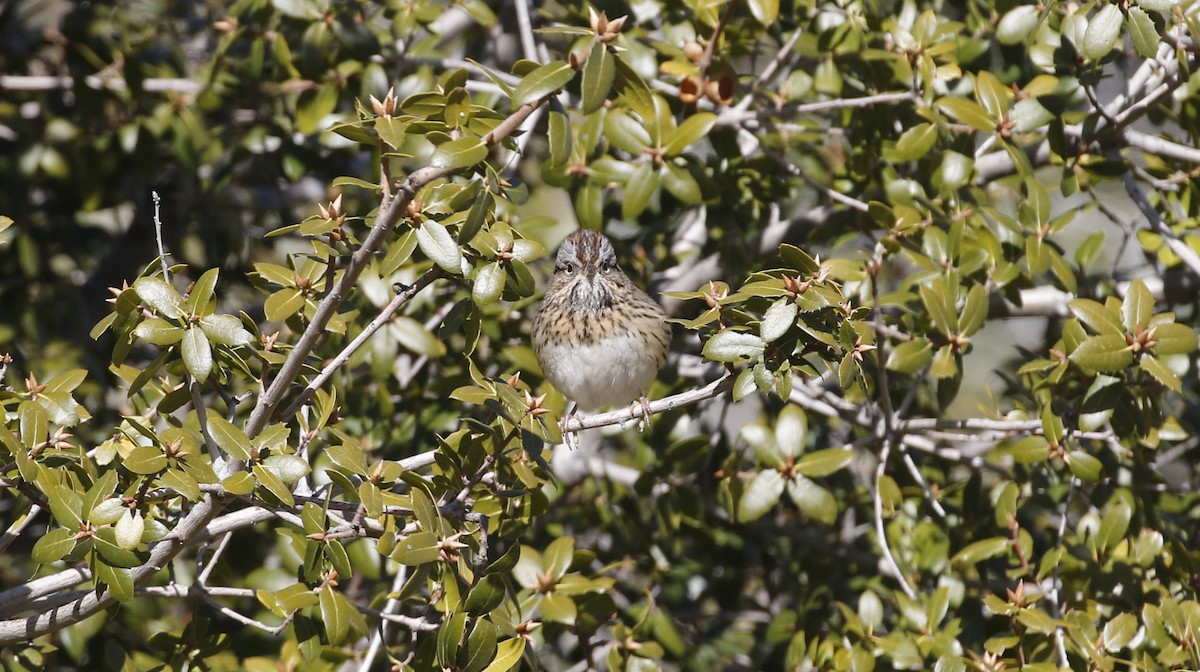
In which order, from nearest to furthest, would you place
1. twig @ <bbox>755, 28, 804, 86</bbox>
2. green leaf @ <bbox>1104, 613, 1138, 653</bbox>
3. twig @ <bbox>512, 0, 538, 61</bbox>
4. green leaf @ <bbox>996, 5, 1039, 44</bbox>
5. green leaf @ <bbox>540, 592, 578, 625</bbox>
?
1. green leaf @ <bbox>1104, 613, 1138, 653</bbox>
2. green leaf @ <bbox>540, 592, 578, 625</bbox>
3. green leaf @ <bbox>996, 5, 1039, 44</bbox>
4. twig @ <bbox>755, 28, 804, 86</bbox>
5. twig @ <bbox>512, 0, 538, 61</bbox>

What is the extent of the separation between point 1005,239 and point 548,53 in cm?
190

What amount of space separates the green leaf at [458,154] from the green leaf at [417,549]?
78 cm

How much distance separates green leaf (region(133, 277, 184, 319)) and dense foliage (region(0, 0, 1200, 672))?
14mm

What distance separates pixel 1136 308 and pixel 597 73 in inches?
62.3

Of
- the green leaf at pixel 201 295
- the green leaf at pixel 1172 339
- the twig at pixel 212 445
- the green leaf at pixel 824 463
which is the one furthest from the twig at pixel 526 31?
the green leaf at pixel 1172 339

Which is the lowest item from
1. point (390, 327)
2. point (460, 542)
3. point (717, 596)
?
point (717, 596)

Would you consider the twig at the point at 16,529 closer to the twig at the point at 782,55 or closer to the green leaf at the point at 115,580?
the green leaf at the point at 115,580

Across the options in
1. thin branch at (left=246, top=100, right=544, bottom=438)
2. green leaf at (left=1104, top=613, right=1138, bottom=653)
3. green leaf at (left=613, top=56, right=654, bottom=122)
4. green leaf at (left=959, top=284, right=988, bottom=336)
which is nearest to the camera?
thin branch at (left=246, top=100, right=544, bottom=438)

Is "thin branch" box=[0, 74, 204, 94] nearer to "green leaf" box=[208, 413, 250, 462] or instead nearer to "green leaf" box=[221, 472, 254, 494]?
"green leaf" box=[208, 413, 250, 462]

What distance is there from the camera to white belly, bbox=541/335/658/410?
13.2 ft

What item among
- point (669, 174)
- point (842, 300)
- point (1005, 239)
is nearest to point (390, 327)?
point (669, 174)

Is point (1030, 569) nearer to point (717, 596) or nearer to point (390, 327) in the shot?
point (717, 596)

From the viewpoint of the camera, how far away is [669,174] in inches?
144

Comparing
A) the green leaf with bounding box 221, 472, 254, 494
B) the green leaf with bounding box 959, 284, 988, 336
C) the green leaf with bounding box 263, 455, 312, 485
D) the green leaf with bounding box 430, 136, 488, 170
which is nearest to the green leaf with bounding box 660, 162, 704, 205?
the green leaf with bounding box 959, 284, 988, 336
